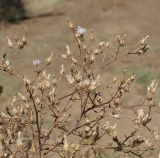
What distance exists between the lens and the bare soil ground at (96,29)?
7.90 meters

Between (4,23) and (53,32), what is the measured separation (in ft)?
4.59

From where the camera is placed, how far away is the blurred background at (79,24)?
316 inches

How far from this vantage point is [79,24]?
11.1 meters

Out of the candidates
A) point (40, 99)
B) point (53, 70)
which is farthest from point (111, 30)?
point (40, 99)

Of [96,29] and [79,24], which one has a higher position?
[79,24]

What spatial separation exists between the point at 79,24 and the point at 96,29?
72cm

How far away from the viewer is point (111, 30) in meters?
10.3

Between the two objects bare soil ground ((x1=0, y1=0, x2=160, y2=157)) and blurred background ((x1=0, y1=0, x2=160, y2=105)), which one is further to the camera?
blurred background ((x1=0, y1=0, x2=160, y2=105))

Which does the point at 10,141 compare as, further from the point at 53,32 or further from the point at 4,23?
the point at 4,23

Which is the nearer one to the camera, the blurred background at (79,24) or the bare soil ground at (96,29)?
the bare soil ground at (96,29)

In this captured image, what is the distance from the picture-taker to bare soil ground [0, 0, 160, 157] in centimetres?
790

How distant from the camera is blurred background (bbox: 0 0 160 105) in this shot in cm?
A: 802

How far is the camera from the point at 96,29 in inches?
413

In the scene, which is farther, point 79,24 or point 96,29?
point 79,24
